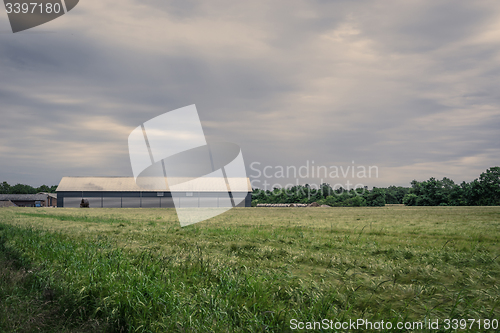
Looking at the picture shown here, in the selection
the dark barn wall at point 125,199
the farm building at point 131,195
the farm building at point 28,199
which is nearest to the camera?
the dark barn wall at point 125,199

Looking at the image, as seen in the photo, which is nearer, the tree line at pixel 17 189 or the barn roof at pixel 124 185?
the barn roof at pixel 124 185

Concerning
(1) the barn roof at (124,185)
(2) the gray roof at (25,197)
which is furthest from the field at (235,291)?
(2) the gray roof at (25,197)

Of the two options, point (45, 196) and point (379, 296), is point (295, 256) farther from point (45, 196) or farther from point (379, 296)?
point (45, 196)

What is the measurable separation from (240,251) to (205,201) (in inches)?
2442

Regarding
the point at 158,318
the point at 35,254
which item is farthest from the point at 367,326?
the point at 35,254

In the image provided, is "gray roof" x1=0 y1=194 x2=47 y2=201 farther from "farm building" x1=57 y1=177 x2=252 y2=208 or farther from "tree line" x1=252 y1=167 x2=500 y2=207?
"tree line" x1=252 y1=167 x2=500 y2=207

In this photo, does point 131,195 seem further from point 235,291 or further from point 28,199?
point 28,199

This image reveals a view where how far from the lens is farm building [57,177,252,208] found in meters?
71.1

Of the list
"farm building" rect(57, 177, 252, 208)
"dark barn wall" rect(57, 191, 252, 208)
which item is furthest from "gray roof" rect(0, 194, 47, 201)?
"dark barn wall" rect(57, 191, 252, 208)

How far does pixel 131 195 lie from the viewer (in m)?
71.9

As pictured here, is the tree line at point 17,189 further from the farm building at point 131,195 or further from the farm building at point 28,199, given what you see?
the farm building at point 131,195

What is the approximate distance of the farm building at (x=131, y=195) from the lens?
71.1 metres

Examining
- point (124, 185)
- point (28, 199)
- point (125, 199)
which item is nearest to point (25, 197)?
point (28, 199)

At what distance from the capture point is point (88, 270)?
7.29 metres
